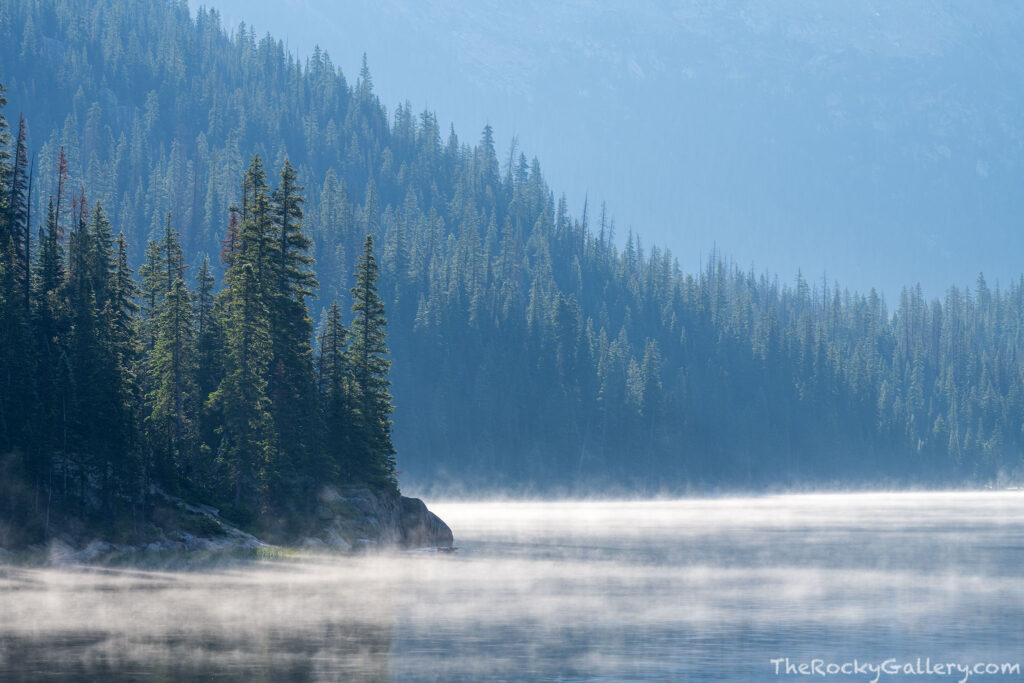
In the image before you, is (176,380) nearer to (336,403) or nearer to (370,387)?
(336,403)

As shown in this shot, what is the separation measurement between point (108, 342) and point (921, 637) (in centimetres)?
3940

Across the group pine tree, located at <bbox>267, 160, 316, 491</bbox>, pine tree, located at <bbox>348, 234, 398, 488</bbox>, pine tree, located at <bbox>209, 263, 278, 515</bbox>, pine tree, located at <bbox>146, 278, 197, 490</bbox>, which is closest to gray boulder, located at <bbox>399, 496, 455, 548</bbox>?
pine tree, located at <bbox>348, 234, 398, 488</bbox>

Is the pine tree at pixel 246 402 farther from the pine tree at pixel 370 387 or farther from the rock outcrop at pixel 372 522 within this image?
the pine tree at pixel 370 387

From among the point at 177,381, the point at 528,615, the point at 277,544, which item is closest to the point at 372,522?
the point at 277,544

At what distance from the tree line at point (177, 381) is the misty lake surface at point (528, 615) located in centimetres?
600

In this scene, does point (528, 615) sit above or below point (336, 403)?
below

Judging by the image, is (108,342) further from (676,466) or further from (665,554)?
(676,466)

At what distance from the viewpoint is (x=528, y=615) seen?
44656 millimetres

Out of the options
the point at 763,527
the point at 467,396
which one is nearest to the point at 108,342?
the point at 763,527

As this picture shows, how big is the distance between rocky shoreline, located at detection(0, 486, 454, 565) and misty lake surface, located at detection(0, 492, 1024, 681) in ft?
6.13

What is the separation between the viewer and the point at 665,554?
233ft

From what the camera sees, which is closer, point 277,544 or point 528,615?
point 528,615

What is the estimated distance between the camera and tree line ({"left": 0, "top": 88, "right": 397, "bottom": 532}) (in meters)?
59.7

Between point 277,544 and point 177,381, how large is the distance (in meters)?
11.1
